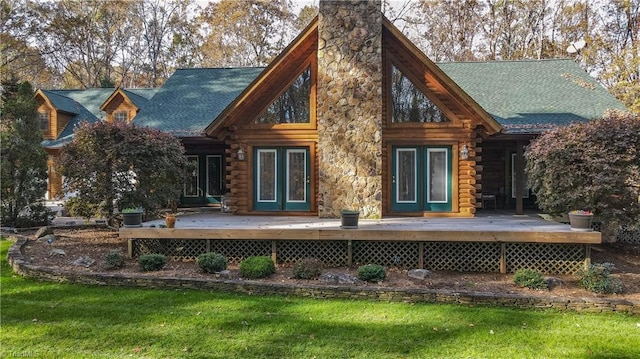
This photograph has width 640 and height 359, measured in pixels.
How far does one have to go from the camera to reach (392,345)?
4.56m

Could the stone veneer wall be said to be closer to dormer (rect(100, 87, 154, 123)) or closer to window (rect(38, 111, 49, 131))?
dormer (rect(100, 87, 154, 123))

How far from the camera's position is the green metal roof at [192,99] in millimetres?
14363

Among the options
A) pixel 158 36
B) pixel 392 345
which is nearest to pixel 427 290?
pixel 392 345

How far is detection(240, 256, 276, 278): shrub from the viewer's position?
269 inches

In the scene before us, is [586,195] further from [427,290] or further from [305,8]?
[305,8]

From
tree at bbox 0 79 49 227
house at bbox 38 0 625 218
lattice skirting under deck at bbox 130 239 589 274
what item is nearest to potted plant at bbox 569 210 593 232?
lattice skirting under deck at bbox 130 239 589 274

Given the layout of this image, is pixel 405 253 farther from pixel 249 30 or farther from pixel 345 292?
pixel 249 30

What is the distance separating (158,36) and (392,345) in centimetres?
3341

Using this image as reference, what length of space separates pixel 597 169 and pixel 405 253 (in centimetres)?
421

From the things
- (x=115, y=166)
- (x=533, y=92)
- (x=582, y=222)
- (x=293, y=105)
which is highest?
(x=533, y=92)

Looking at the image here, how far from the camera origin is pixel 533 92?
1411cm

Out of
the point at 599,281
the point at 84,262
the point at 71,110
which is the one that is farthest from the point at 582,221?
the point at 71,110

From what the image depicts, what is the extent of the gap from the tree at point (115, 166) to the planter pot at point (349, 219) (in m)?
4.09

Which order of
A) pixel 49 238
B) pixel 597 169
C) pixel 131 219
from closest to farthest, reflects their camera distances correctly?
pixel 131 219 < pixel 597 169 < pixel 49 238
